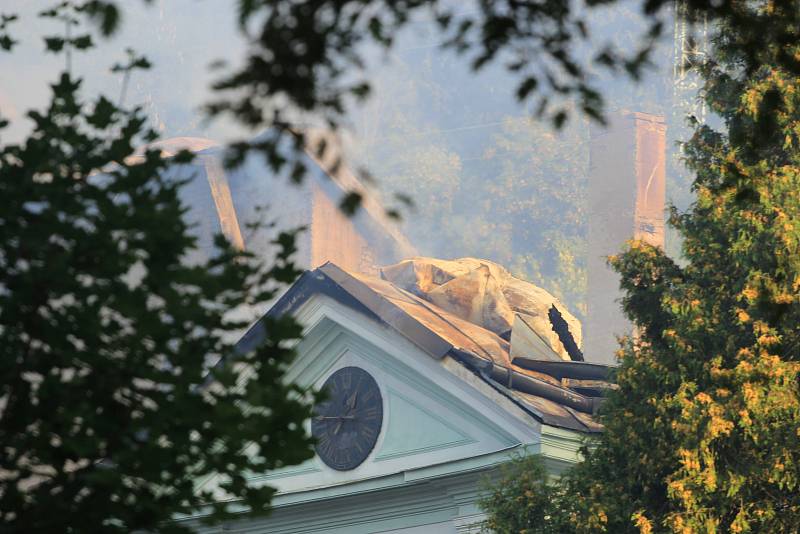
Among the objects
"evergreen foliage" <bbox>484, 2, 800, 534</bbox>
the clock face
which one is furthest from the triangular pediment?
"evergreen foliage" <bbox>484, 2, 800, 534</bbox>

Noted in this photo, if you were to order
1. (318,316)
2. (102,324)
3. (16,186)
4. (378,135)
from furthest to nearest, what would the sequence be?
1. (378,135)
2. (318,316)
3. (16,186)
4. (102,324)

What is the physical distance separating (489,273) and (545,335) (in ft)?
4.81

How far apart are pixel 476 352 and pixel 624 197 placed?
1378 cm

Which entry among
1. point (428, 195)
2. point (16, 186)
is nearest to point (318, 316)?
point (16, 186)

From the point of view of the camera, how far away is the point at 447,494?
20.1 m

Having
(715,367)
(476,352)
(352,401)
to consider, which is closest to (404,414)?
(352,401)

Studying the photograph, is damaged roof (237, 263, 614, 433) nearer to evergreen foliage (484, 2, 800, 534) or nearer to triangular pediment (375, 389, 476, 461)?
triangular pediment (375, 389, 476, 461)

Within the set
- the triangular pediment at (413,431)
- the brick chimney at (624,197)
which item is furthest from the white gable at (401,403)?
the brick chimney at (624,197)

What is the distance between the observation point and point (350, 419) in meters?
21.1

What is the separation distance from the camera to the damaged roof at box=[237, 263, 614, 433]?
1973cm

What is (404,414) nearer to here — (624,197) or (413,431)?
(413,431)

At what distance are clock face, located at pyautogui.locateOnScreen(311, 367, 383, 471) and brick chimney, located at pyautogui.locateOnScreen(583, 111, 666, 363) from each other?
13296 mm

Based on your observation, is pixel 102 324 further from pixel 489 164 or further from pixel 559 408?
pixel 489 164

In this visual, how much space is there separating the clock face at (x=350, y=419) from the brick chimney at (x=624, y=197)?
1330cm
